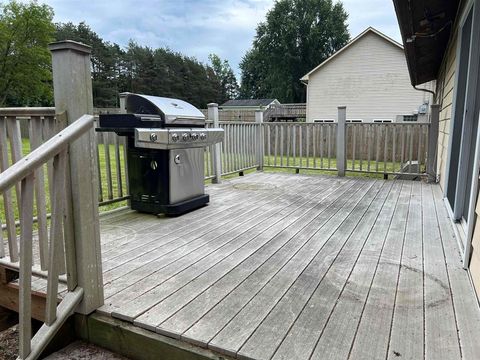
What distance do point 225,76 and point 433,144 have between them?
54325 mm

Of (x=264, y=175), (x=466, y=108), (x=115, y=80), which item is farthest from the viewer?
(x=115, y=80)

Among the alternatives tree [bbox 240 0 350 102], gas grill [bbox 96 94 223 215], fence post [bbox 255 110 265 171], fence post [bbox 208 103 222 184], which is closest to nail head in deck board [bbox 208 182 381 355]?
gas grill [bbox 96 94 223 215]

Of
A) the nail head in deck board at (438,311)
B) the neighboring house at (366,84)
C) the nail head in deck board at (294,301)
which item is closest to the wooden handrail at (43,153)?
the nail head in deck board at (294,301)

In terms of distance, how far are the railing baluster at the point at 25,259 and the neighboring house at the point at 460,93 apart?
2.12m

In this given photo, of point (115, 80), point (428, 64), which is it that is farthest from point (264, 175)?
point (115, 80)

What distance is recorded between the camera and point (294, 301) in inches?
68.7

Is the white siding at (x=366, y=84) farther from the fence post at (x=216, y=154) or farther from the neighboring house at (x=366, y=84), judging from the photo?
the fence post at (x=216, y=154)

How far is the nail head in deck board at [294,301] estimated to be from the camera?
1368 millimetres

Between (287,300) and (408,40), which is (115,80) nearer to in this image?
(408,40)

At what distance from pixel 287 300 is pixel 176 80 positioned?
41991mm

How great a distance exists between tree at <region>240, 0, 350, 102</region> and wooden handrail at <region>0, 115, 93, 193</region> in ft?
112

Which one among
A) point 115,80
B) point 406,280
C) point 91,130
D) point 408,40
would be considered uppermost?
point 115,80

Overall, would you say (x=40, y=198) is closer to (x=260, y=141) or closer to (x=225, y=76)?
(x=260, y=141)

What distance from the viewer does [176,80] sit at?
4097 centimetres
